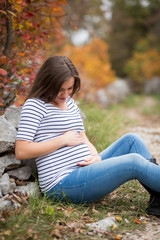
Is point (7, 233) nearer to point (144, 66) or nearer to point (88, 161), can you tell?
point (88, 161)

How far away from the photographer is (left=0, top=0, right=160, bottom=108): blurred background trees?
3.27m

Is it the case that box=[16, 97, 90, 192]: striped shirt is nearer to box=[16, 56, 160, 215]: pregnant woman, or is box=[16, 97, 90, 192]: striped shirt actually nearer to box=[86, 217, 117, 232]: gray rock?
box=[16, 56, 160, 215]: pregnant woman

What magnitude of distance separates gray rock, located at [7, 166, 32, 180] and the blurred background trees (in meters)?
0.63

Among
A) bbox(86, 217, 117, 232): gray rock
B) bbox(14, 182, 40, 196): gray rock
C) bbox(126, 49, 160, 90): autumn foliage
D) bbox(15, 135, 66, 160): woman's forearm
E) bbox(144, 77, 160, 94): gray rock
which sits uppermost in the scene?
bbox(15, 135, 66, 160): woman's forearm

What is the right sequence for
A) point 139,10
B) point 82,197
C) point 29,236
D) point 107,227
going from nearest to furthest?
point 29,236, point 107,227, point 82,197, point 139,10

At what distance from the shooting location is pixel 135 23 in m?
17.6

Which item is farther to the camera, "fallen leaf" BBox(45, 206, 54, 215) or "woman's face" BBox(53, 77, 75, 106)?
"woman's face" BBox(53, 77, 75, 106)

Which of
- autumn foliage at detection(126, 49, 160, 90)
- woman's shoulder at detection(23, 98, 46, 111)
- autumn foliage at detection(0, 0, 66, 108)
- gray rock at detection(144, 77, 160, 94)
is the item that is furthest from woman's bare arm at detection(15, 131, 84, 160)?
gray rock at detection(144, 77, 160, 94)

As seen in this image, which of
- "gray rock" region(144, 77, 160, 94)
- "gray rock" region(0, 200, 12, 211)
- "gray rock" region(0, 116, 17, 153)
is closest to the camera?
"gray rock" region(0, 200, 12, 211)

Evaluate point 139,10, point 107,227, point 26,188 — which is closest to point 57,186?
point 26,188

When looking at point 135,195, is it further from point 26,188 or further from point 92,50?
point 92,50

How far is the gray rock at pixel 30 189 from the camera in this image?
2.25 meters

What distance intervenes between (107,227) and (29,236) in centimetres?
63

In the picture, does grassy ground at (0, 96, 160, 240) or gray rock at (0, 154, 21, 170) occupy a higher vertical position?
gray rock at (0, 154, 21, 170)
